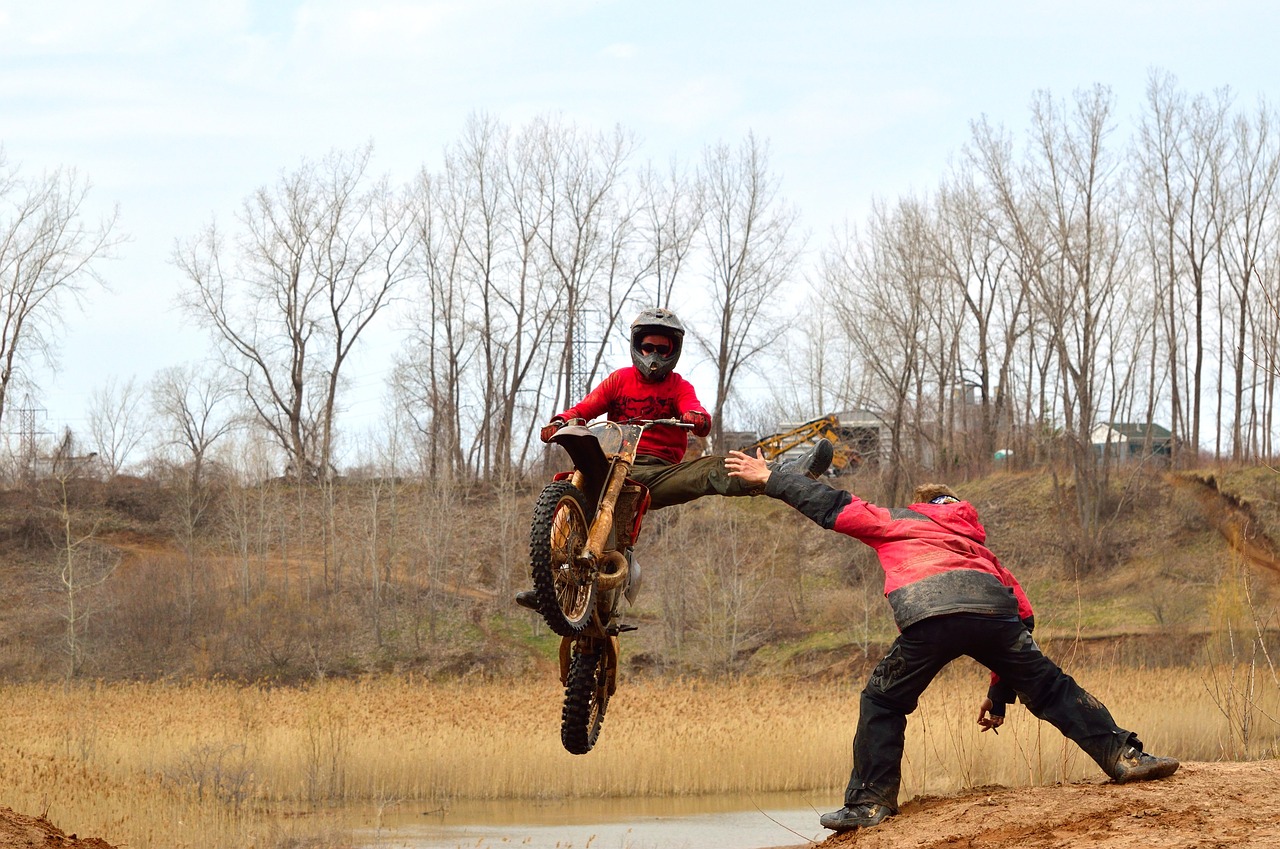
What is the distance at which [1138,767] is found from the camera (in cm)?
740

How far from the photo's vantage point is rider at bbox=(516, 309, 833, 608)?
8.97 m

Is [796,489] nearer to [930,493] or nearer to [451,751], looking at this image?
[930,493]

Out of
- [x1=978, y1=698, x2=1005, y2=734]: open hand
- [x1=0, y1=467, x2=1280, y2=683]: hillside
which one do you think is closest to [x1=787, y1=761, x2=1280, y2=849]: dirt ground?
[x1=978, y1=698, x2=1005, y2=734]: open hand

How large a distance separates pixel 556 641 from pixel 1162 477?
59.9ft

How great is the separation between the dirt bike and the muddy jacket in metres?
1.40

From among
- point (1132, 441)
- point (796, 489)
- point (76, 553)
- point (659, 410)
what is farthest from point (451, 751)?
point (1132, 441)

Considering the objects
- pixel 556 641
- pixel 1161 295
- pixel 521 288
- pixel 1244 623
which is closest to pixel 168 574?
pixel 556 641

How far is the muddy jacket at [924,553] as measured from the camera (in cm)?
725

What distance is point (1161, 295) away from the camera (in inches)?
1638

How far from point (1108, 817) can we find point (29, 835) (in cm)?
689

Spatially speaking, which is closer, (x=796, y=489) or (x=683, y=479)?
(x=796, y=489)

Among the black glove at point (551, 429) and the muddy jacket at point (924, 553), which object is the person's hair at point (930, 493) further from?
the black glove at point (551, 429)

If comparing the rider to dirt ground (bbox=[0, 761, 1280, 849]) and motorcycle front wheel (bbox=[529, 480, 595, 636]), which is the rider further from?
dirt ground (bbox=[0, 761, 1280, 849])

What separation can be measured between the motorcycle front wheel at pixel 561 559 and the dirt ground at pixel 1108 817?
6.90 feet
